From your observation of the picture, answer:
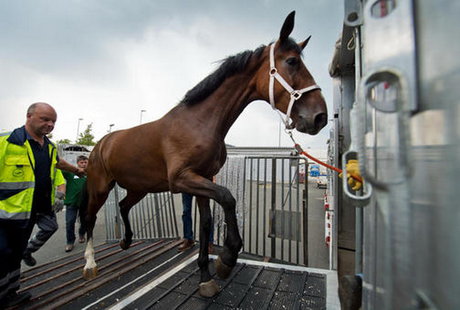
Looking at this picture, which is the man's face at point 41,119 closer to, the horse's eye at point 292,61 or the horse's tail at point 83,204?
the horse's tail at point 83,204

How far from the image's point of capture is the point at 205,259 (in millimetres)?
2420

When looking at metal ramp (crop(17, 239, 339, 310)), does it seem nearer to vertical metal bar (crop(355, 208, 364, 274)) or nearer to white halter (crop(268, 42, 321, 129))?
vertical metal bar (crop(355, 208, 364, 274))

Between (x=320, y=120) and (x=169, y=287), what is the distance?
2.30 metres

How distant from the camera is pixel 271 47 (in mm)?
2209

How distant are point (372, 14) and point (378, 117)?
309 mm

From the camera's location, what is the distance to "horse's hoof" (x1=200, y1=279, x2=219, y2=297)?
2.19 metres

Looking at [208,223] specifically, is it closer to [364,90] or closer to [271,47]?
[271,47]

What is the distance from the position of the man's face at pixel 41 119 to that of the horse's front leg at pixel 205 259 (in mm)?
1960

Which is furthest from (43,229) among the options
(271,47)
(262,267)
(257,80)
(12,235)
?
(271,47)

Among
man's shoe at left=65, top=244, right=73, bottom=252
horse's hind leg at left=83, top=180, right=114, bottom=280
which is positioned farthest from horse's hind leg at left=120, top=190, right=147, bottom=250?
man's shoe at left=65, top=244, right=73, bottom=252

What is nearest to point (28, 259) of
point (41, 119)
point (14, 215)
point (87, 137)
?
point (14, 215)

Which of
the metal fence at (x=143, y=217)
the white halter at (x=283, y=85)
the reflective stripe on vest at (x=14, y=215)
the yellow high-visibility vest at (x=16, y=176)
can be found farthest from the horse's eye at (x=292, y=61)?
the metal fence at (x=143, y=217)

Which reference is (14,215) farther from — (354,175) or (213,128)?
(354,175)

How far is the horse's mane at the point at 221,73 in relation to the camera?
2.35 metres
